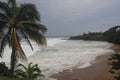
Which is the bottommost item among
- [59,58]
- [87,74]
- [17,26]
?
[87,74]

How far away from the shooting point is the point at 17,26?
19.8 metres

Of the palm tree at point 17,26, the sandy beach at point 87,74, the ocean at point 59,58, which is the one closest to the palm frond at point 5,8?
the palm tree at point 17,26

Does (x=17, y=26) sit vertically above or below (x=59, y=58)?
above

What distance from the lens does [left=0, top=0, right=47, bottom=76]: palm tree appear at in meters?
19.4

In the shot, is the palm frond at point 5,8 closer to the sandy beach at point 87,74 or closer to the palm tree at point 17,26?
the palm tree at point 17,26

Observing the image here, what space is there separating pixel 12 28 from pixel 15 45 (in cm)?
122

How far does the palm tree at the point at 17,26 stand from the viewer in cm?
1944

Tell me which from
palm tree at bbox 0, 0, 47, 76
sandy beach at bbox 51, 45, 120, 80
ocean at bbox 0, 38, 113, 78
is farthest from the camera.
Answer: ocean at bbox 0, 38, 113, 78

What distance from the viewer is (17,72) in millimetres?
21672

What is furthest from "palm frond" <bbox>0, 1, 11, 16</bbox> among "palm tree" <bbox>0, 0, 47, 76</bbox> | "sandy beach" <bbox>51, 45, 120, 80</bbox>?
"sandy beach" <bbox>51, 45, 120, 80</bbox>

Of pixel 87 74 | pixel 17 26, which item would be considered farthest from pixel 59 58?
pixel 17 26

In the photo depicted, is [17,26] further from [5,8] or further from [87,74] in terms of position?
[87,74]

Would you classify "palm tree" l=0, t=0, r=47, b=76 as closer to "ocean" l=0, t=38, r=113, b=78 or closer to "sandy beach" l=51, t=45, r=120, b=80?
"ocean" l=0, t=38, r=113, b=78

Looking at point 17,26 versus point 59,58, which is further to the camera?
point 59,58
